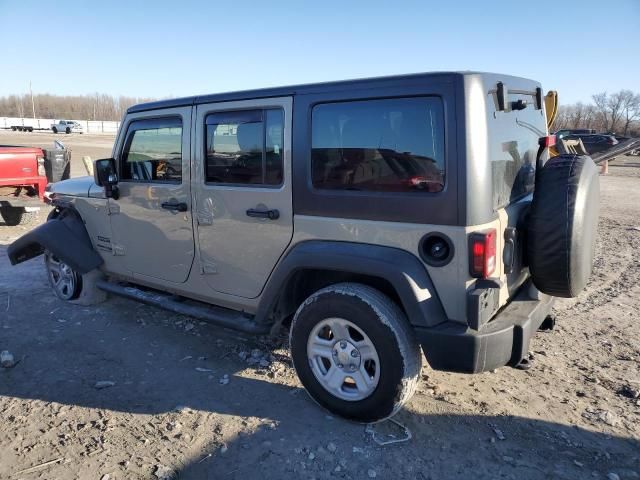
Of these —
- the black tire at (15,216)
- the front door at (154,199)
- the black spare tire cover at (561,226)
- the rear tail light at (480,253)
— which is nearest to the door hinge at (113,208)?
the front door at (154,199)

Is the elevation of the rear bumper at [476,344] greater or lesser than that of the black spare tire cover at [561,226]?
lesser

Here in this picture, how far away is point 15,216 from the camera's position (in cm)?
904

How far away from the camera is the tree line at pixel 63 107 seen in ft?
357

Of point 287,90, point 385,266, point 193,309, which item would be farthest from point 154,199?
point 385,266

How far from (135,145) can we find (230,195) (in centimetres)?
132

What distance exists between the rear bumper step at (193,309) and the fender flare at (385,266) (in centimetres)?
58

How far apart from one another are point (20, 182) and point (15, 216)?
82cm

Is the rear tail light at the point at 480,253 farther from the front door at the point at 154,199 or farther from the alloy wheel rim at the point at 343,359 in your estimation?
the front door at the point at 154,199

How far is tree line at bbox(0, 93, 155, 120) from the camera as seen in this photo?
109m

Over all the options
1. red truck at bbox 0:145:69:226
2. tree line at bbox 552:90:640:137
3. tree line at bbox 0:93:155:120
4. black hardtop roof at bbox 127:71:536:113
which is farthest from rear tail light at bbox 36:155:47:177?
tree line at bbox 0:93:155:120

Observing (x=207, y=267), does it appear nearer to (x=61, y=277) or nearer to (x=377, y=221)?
(x=377, y=221)

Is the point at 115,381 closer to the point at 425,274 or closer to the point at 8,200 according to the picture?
the point at 425,274

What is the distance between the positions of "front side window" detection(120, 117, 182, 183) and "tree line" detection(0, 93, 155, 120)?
376 ft

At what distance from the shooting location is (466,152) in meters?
2.53
